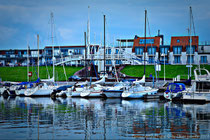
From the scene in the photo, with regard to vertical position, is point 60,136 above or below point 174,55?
below

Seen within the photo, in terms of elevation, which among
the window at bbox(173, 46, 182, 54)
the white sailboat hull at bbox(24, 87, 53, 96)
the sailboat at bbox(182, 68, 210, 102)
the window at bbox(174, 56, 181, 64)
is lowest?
the white sailboat hull at bbox(24, 87, 53, 96)

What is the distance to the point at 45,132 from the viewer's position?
2258cm

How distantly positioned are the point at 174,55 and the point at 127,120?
74038mm

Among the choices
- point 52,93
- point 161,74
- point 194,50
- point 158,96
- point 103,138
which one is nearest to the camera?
point 103,138

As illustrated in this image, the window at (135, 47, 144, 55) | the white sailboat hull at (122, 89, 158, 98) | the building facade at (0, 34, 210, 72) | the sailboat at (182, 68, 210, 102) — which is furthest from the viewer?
the window at (135, 47, 144, 55)

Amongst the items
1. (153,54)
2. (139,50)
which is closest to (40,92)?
(153,54)

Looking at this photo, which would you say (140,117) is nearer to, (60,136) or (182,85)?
(60,136)

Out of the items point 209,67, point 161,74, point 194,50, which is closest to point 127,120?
point 161,74

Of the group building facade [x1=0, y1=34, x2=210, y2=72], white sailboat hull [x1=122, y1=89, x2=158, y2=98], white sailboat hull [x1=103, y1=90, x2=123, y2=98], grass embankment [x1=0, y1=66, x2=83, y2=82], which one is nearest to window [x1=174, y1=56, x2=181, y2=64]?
building facade [x1=0, y1=34, x2=210, y2=72]

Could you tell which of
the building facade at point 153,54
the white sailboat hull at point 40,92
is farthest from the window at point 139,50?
the white sailboat hull at point 40,92

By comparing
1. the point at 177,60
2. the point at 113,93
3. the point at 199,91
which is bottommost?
the point at 113,93

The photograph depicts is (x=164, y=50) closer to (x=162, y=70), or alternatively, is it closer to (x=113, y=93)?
(x=162, y=70)

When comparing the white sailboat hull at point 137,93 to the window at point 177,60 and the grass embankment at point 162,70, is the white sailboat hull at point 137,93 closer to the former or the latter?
the grass embankment at point 162,70

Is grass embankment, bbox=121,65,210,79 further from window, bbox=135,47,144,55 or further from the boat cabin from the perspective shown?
the boat cabin
